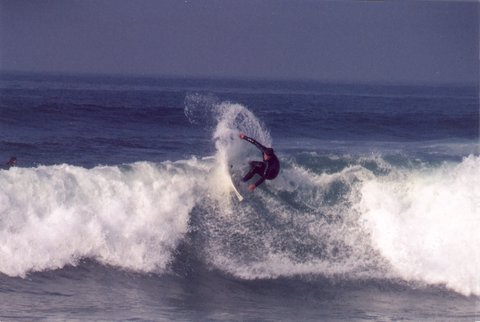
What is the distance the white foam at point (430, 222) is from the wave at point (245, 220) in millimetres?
21

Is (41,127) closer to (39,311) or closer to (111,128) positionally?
(111,128)

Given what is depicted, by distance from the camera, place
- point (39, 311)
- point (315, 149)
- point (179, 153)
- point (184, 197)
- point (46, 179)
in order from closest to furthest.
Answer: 1. point (39, 311)
2. point (46, 179)
3. point (184, 197)
4. point (179, 153)
5. point (315, 149)

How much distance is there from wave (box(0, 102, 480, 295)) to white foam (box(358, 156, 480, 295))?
2cm

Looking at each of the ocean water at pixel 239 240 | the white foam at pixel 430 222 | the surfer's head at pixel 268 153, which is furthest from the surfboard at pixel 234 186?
the white foam at pixel 430 222

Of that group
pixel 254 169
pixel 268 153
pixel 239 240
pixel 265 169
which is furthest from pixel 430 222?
pixel 239 240

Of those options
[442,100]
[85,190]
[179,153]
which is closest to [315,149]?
[179,153]

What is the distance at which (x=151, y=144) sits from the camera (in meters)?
20.3

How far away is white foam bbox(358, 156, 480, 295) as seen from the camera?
1204 centimetres

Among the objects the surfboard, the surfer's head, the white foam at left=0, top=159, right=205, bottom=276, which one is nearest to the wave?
the white foam at left=0, top=159, right=205, bottom=276

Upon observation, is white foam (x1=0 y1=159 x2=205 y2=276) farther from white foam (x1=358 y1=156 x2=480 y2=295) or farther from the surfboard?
white foam (x1=358 y1=156 x2=480 y2=295)

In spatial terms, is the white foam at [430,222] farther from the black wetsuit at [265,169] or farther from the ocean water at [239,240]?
the black wetsuit at [265,169]

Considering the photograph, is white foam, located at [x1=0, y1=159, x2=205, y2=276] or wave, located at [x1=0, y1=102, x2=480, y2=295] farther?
wave, located at [x1=0, y1=102, x2=480, y2=295]

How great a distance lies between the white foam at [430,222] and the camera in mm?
12039

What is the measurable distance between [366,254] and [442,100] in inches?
1219
